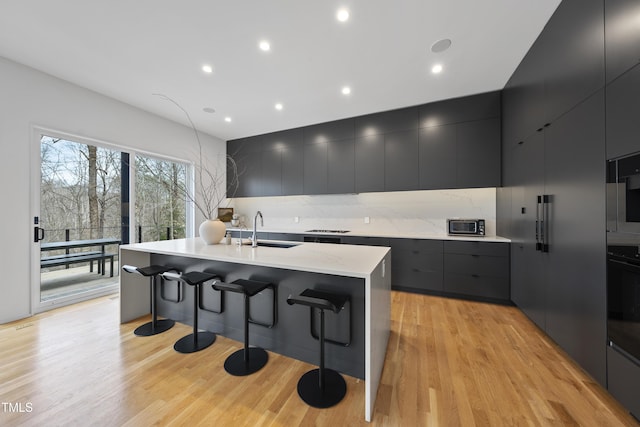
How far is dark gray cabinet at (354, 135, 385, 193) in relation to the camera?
3776 millimetres

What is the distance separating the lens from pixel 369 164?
3.87 m

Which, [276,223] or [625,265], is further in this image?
[276,223]

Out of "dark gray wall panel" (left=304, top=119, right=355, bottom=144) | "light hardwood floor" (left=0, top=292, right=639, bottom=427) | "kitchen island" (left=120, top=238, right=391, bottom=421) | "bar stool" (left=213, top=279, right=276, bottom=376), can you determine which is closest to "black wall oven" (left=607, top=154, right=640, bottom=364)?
"light hardwood floor" (left=0, top=292, right=639, bottom=427)

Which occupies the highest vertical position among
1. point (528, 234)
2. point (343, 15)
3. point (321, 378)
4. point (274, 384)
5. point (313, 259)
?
point (343, 15)

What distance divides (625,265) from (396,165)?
264cm

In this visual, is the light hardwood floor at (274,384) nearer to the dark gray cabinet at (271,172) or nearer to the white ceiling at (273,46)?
the white ceiling at (273,46)

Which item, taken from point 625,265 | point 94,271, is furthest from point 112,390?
point 625,265

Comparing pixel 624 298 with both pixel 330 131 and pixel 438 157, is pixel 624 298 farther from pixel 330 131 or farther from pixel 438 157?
pixel 330 131

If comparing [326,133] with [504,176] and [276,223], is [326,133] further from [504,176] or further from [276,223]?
A: [504,176]

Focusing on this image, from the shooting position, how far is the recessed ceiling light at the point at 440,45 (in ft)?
7.20

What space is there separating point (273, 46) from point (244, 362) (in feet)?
9.53

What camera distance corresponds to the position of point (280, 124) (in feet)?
14.3

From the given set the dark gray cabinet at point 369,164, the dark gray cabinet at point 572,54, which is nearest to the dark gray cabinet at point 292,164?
the dark gray cabinet at point 369,164

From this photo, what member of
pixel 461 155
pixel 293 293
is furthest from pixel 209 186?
pixel 461 155
